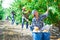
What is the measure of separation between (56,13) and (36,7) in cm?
136

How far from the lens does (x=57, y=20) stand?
15.9 metres

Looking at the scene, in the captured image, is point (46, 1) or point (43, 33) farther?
point (46, 1)

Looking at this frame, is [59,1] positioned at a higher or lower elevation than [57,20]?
higher

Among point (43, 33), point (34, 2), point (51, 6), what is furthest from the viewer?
point (34, 2)

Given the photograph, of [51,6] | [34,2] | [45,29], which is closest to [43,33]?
[45,29]

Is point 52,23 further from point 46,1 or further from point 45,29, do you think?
point 45,29

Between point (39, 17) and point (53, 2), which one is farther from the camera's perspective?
point (53, 2)

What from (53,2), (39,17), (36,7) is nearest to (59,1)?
(53,2)

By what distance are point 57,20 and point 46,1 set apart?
4.63ft

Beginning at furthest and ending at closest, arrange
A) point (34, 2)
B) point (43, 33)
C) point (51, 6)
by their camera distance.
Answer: point (34, 2), point (51, 6), point (43, 33)

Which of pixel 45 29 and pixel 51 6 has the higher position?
pixel 51 6

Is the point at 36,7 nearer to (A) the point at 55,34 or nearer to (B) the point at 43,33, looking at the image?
(A) the point at 55,34

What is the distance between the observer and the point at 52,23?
16297 millimetres

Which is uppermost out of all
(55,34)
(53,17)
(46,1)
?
(46,1)
